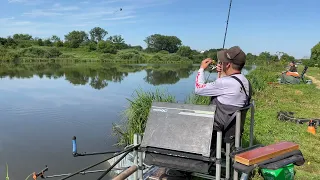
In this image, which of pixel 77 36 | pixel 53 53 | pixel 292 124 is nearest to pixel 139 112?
pixel 292 124

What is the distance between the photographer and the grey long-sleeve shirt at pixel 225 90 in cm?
306

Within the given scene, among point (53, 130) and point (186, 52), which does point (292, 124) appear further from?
point (186, 52)

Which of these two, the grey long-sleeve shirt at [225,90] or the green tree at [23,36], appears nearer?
the grey long-sleeve shirt at [225,90]

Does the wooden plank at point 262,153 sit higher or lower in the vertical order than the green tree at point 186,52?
lower

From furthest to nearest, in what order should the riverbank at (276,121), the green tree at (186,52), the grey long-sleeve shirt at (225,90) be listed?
the green tree at (186,52) → the riverbank at (276,121) → the grey long-sleeve shirt at (225,90)

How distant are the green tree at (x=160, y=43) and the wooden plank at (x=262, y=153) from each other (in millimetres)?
94340

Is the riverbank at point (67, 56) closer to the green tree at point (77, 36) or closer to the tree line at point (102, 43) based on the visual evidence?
the tree line at point (102, 43)

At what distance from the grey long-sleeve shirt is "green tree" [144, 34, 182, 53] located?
3706 inches

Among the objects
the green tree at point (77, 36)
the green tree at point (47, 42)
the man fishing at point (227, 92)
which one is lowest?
the man fishing at point (227, 92)

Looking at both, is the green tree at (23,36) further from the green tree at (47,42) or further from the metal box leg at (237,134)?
the metal box leg at (237,134)

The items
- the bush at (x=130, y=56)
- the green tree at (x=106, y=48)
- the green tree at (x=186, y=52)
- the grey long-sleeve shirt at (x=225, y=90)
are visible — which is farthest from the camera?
the green tree at (x=186, y=52)

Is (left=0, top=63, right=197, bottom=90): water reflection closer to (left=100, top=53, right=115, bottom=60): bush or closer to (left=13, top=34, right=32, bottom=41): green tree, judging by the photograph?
(left=100, top=53, right=115, bottom=60): bush

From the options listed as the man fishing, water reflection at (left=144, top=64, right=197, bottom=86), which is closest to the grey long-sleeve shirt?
the man fishing

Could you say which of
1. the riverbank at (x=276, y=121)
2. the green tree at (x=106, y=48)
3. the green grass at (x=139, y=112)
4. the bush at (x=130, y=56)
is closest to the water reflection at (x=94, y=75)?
the riverbank at (x=276, y=121)
